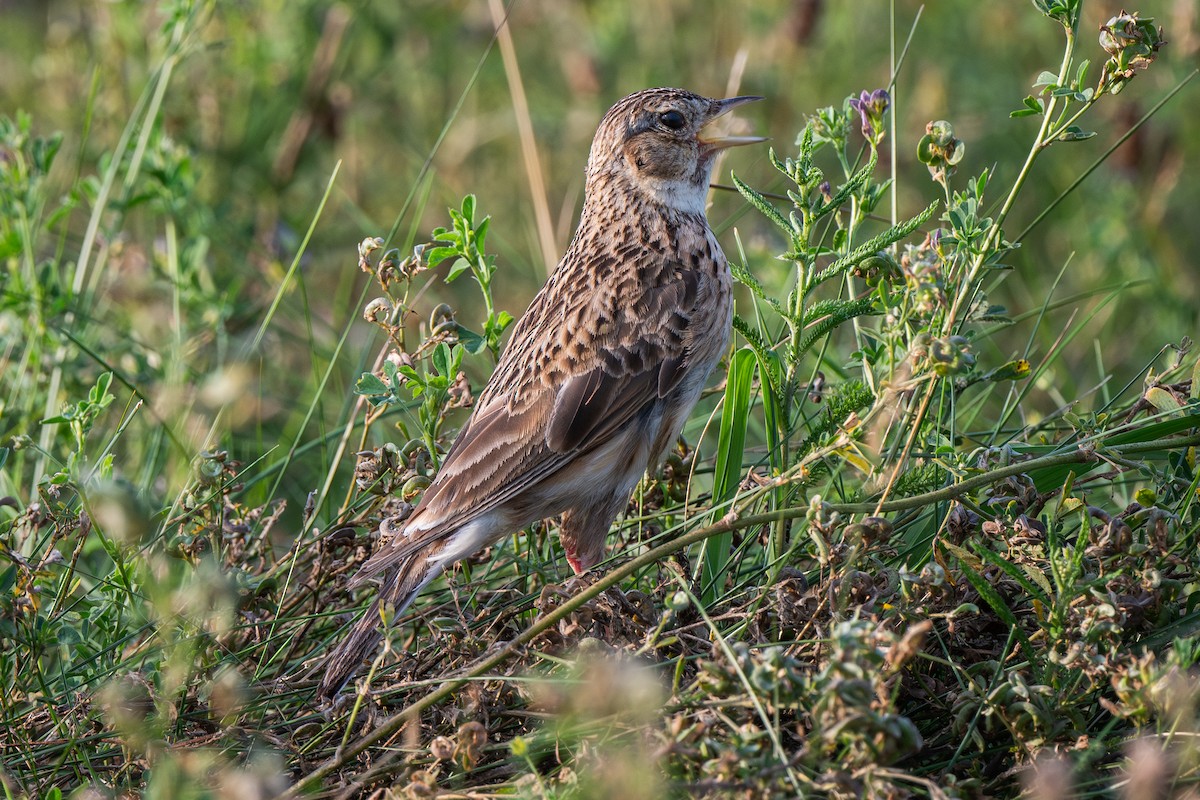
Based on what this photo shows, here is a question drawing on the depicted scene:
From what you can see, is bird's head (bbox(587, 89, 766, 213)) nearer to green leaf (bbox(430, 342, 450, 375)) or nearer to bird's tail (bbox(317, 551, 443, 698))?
green leaf (bbox(430, 342, 450, 375))

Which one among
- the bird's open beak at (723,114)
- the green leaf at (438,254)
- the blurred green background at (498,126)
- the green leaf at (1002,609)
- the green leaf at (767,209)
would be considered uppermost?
the blurred green background at (498,126)

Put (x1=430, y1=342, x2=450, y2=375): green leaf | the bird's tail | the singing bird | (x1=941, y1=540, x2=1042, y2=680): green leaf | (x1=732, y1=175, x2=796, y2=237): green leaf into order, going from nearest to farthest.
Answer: (x1=941, y1=540, x2=1042, y2=680): green leaf, the bird's tail, (x1=732, y1=175, x2=796, y2=237): green leaf, (x1=430, y1=342, x2=450, y2=375): green leaf, the singing bird

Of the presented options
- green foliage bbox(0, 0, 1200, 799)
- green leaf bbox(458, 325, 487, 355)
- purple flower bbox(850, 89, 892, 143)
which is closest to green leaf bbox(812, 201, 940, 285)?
green foliage bbox(0, 0, 1200, 799)

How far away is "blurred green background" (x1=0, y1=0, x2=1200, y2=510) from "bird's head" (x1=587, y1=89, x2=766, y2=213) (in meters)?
0.72

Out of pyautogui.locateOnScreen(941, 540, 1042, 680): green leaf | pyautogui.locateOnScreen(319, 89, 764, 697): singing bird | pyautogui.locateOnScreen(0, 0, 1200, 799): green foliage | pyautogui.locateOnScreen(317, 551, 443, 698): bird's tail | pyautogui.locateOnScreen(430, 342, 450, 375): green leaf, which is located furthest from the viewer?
pyautogui.locateOnScreen(319, 89, 764, 697): singing bird

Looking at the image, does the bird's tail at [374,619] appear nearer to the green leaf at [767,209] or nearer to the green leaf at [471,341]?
the green leaf at [471,341]

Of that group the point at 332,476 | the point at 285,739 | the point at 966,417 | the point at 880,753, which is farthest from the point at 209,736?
the point at 966,417

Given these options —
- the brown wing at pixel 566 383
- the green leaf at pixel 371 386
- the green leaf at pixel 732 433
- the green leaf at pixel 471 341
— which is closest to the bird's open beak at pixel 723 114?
the brown wing at pixel 566 383

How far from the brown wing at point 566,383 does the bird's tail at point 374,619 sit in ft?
0.33

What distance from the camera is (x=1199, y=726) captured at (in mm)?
2463

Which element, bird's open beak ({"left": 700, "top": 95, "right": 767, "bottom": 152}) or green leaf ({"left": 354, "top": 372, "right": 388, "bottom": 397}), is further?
bird's open beak ({"left": 700, "top": 95, "right": 767, "bottom": 152})

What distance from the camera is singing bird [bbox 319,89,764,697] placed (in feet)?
11.3

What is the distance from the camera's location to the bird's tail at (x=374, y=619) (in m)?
3.03

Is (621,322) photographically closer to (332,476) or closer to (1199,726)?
(332,476)
